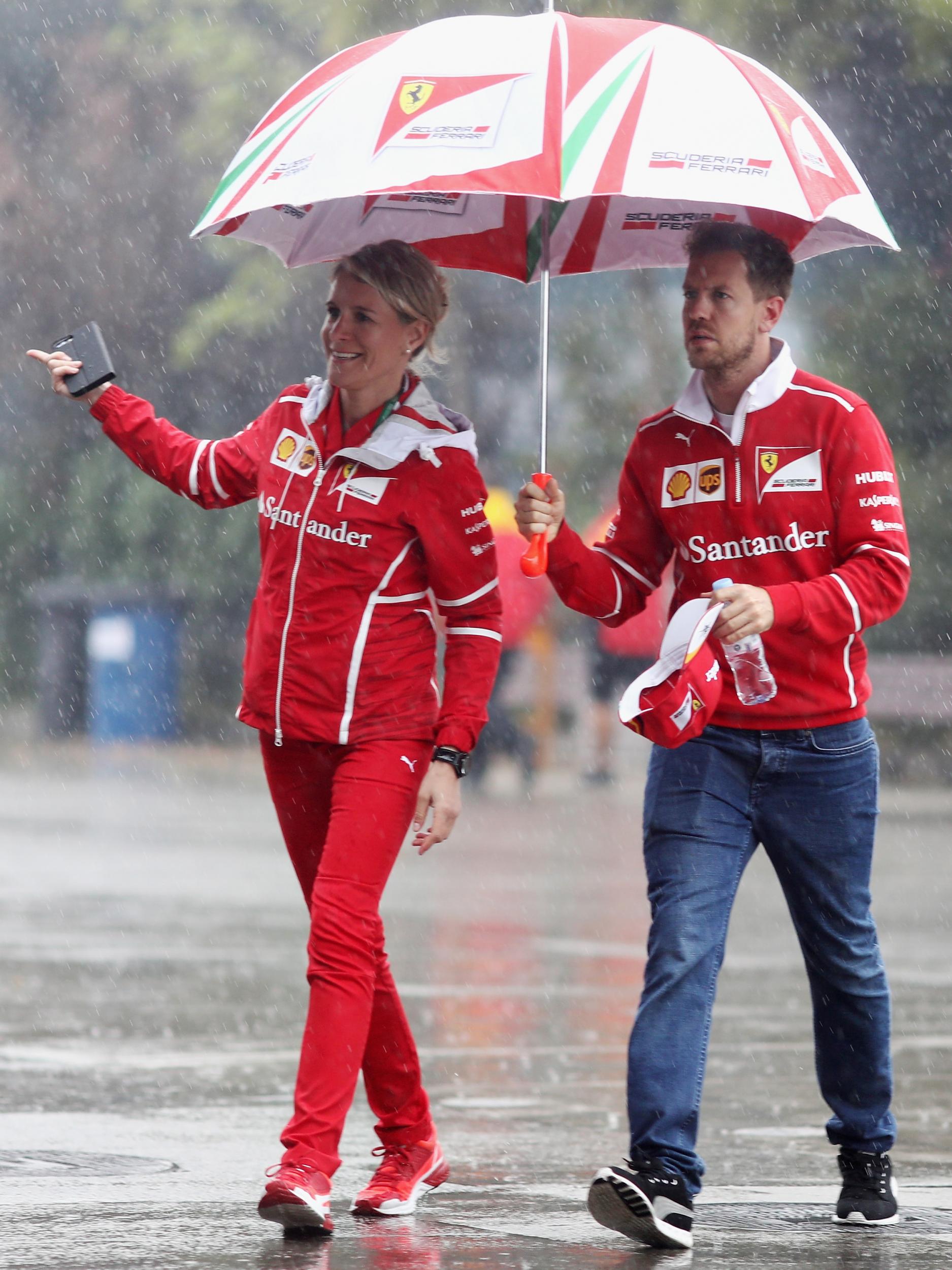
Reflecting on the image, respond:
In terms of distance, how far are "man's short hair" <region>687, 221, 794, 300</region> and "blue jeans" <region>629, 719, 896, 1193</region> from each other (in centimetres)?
96

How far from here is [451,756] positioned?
519 centimetres

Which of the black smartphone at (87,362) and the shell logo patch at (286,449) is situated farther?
the black smartphone at (87,362)

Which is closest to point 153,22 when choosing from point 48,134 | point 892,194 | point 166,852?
point 48,134

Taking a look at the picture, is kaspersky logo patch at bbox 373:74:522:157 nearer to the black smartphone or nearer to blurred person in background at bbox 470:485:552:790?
the black smartphone

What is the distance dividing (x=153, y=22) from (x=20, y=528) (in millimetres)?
8137

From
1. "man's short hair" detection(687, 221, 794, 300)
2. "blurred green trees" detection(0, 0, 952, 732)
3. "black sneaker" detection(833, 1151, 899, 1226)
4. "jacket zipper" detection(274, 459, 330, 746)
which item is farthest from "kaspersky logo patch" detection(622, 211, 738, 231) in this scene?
"blurred green trees" detection(0, 0, 952, 732)

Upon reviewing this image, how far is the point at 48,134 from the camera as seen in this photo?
3891cm

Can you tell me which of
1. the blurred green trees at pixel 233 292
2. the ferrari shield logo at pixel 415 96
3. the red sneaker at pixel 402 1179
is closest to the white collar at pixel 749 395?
the ferrari shield logo at pixel 415 96

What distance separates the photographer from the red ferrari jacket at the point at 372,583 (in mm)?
5188

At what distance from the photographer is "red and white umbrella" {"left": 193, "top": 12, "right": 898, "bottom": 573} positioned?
16.2 feet

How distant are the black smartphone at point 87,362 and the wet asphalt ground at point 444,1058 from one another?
5.87 feet

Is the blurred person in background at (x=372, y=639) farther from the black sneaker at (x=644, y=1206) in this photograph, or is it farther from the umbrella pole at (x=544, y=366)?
the black sneaker at (x=644, y=1206)

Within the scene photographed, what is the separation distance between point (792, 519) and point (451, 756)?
877 millimetres

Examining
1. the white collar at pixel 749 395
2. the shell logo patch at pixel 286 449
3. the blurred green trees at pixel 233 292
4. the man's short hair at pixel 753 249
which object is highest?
the blurred green trees at pixel 233 292
